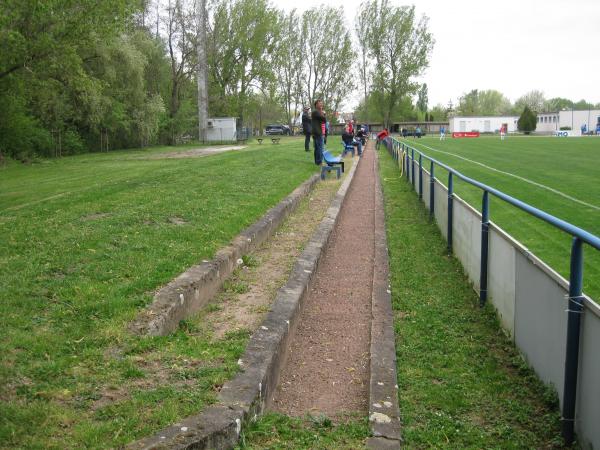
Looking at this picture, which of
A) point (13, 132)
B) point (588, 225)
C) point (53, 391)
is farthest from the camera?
point (13, 132)

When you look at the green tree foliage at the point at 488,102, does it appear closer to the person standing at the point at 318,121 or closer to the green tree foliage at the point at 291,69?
the green tree foliage at the point at 291,69

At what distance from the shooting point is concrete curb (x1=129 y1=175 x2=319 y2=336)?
5016 mm

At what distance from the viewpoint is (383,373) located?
4852 millimetres

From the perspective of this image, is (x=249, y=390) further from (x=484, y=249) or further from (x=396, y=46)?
(x=396, y=46)

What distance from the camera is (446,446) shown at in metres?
3.84

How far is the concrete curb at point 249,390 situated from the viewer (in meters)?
3.37

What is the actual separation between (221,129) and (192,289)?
5159 cm

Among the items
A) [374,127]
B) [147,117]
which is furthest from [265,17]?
[374,127]

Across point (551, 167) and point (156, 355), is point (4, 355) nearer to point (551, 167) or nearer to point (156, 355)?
point (156, 355)

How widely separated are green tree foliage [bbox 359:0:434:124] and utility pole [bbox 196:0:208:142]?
35647mm

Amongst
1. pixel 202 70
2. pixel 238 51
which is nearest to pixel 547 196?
pixel 202 70

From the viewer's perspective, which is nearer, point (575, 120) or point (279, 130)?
point (279, 130)

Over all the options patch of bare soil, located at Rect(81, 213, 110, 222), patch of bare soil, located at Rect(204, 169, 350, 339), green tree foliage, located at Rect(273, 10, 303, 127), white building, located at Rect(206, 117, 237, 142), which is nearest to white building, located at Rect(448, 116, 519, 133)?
green tree foliage, located at Rect(273, 10, 303, 127)

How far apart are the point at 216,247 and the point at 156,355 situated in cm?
298
